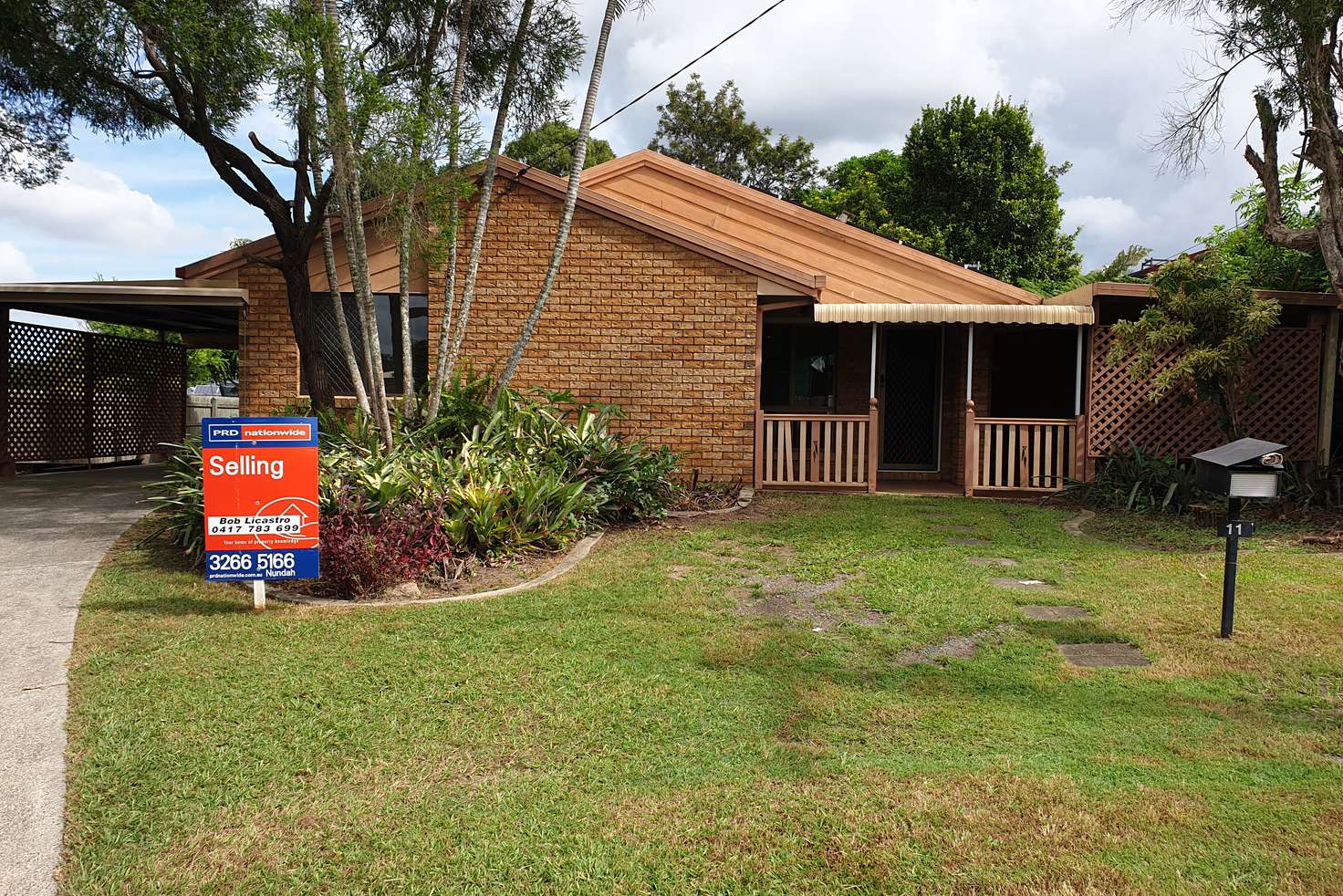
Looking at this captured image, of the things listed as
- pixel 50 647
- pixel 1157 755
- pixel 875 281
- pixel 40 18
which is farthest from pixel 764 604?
pixel 40 18

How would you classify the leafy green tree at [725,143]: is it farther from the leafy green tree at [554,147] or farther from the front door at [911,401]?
the front door at [911,401]

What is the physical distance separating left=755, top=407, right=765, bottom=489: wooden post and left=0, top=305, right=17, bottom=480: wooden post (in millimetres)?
10831

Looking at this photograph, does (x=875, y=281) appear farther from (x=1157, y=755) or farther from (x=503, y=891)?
(x=503, y=891)

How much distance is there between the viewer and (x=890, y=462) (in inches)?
550

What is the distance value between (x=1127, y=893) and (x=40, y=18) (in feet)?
40.8

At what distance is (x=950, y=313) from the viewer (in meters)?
11.4

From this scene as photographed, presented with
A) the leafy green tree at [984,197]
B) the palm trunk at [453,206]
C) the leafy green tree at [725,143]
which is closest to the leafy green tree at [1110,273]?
the leafy green tree at [984,197]

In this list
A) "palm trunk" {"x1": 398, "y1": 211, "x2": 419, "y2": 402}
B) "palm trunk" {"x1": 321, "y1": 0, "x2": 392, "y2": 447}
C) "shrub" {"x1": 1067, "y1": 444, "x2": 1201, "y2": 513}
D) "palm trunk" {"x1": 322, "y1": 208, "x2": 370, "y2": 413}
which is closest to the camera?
"palm trunk" {"x1": 321, "y1": 0, "x2": 392, "y2": 447}

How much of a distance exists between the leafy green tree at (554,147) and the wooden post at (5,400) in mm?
8220

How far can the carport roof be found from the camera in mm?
11015

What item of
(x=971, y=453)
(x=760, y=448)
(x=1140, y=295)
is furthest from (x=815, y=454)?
(x=1140, y=295)

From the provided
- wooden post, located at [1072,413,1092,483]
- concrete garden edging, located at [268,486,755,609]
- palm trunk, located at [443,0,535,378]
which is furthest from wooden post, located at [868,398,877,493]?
palm trunk, located at [443,0,535,378]

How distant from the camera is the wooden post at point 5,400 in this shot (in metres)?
12.9

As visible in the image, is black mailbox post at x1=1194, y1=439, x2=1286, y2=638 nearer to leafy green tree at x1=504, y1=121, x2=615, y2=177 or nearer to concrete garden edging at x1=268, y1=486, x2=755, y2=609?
concrete garden edging at x1=268, y1=486, x2=755, y2=609
